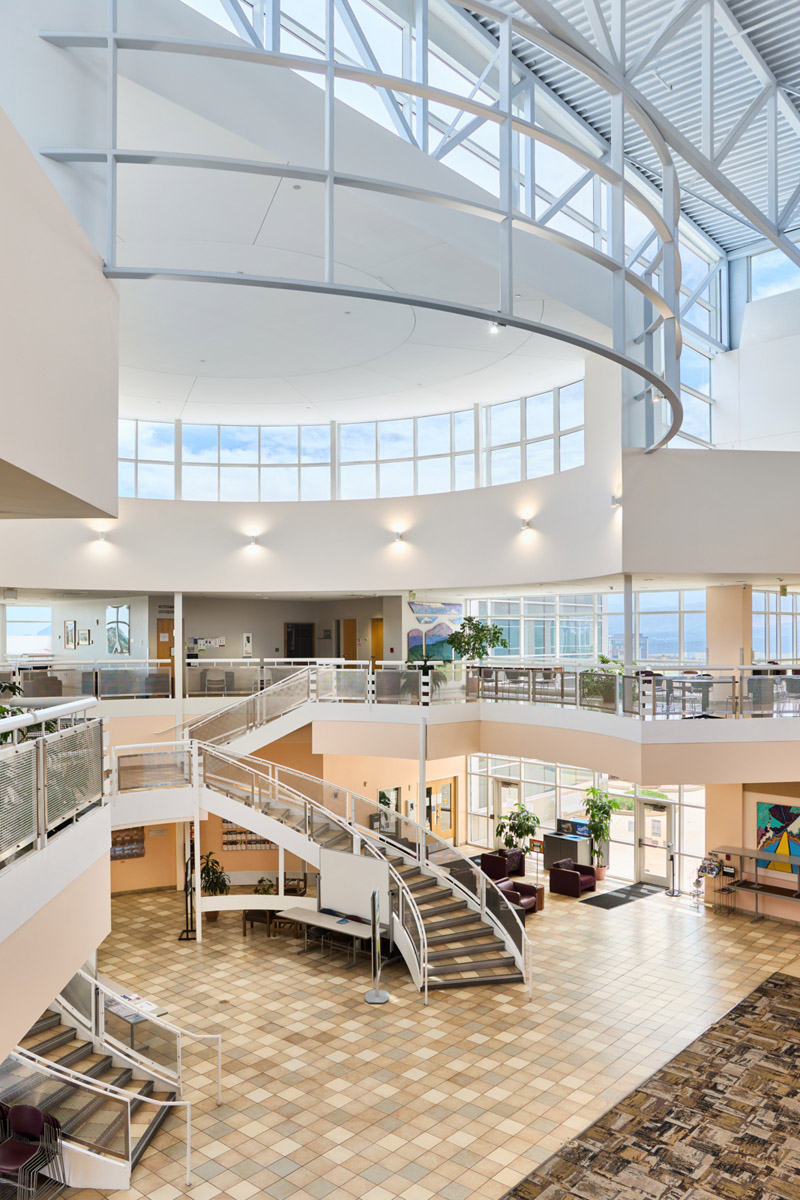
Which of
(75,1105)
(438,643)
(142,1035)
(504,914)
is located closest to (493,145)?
(438,643)

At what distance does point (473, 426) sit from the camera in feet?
74.2

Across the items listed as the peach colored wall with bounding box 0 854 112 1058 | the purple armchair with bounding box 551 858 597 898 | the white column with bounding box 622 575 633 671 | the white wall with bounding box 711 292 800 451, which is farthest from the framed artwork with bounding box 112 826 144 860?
the white wall with bounding box 711 292 800 451

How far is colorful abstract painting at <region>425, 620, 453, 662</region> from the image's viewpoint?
2423cm

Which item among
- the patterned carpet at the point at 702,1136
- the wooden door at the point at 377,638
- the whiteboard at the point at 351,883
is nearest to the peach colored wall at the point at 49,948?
the patterned carpet at the point at 702,1136

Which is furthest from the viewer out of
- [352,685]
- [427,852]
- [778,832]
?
[352,685]

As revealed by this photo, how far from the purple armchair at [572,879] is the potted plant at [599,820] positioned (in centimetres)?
67

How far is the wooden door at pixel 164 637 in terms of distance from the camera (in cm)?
2389

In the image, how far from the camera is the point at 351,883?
16.1 metres

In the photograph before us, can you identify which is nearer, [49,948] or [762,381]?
[49,948]

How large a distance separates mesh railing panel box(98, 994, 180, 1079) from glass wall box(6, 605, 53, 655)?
783 inches

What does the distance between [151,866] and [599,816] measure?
1151 centimetres

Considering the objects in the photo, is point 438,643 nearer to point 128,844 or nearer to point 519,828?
point 519,828

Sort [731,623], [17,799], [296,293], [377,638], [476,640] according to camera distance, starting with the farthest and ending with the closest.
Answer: [377,638] < [476,640] < [731,623] < [296,293] < [17,799]

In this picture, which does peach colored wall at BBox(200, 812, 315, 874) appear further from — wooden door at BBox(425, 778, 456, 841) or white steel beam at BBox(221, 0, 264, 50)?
white steel beam at BBox(221, 0, 264, 50)
